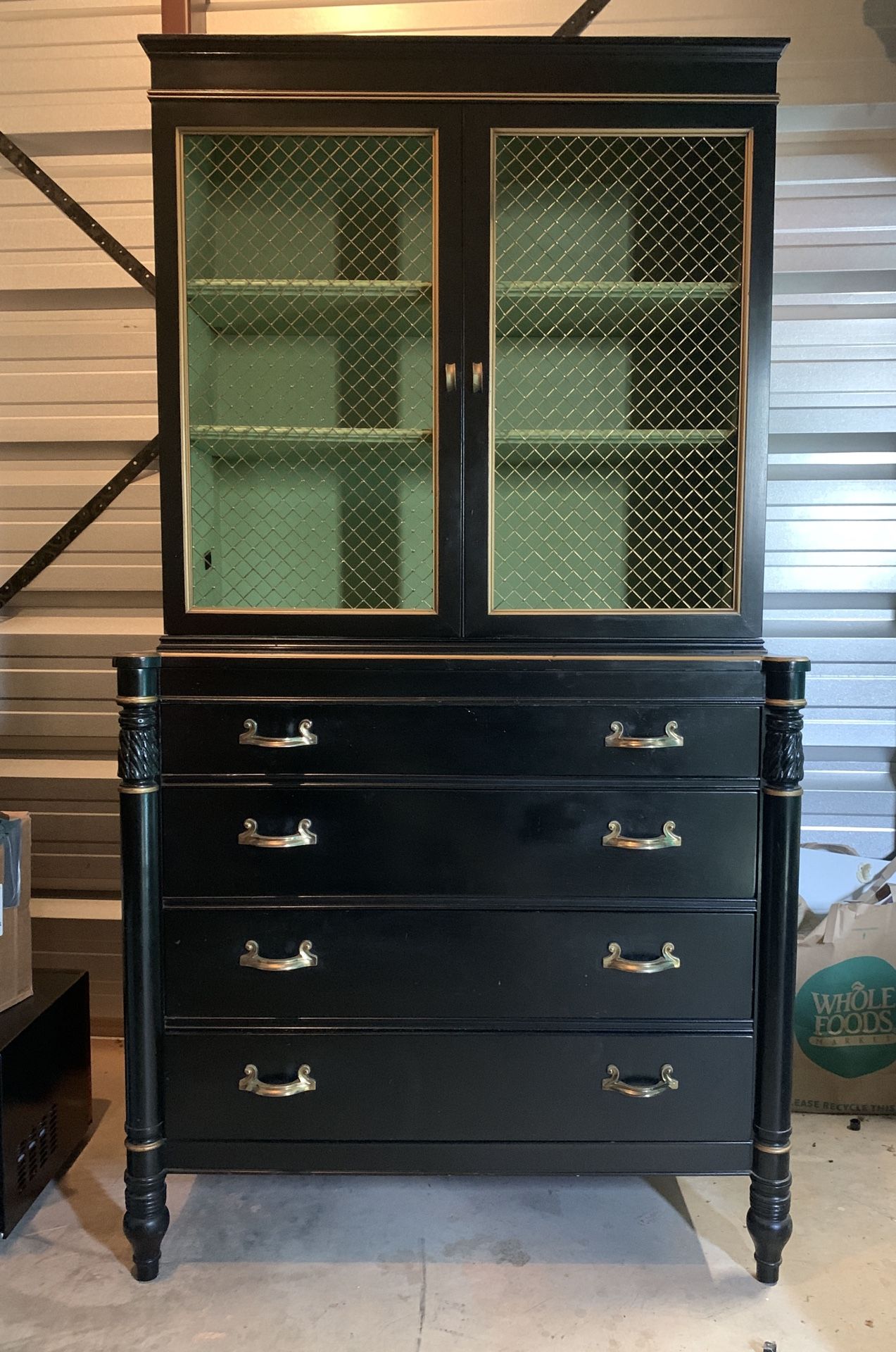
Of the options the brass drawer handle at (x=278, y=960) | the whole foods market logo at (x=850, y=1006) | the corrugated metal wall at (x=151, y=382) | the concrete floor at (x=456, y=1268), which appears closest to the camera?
the concrete floor at (x=456, y=1268)

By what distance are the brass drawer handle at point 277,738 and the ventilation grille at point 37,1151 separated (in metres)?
1.11

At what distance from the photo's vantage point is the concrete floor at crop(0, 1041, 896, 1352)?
178 cm

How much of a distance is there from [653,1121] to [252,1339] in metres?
0.91

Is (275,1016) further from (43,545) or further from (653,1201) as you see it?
(43,545)

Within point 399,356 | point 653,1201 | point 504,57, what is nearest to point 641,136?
point 504,57

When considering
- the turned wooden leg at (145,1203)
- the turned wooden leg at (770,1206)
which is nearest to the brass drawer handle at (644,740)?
the turned wooden leg at (770,1206)

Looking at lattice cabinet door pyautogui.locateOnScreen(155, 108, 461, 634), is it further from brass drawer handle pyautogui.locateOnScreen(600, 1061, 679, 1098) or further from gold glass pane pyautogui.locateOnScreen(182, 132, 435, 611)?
brass drawer handle pyautogui.locateOnScreen(600, 1061, 679, 1098)

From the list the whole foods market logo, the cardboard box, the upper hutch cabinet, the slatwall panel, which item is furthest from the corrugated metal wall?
the upper hutch cabinet

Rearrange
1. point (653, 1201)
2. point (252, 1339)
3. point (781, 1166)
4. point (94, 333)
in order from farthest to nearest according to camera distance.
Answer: point (94, 333)
point (653, 1201)
point (781, 1166)
point (252, 1339)

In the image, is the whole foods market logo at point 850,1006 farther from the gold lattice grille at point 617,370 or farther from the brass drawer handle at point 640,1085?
the gold lattice grille at point 617,370

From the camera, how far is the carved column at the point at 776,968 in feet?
6.10

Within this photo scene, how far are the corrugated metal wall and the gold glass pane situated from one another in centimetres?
Answer: 69

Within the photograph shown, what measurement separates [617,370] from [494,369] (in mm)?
493

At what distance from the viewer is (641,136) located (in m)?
1.92
